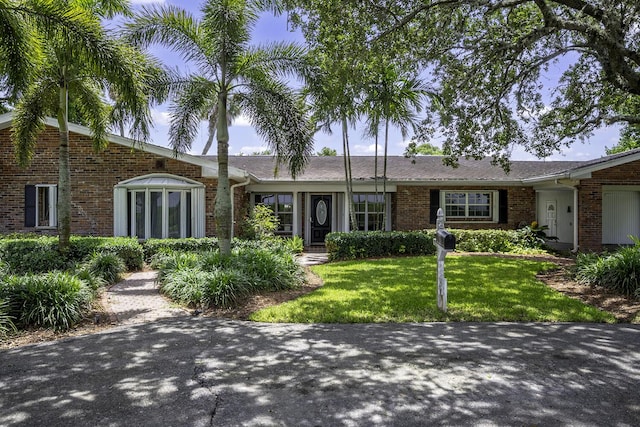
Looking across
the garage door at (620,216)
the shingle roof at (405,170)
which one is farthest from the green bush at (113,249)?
the garage door at (620,216)

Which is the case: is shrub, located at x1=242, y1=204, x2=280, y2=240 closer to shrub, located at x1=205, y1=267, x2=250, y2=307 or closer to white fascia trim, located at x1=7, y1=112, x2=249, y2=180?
white fascia trim, located at x1=7, y1=112, x2=249, y2=180

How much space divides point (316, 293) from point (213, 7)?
6190 mm

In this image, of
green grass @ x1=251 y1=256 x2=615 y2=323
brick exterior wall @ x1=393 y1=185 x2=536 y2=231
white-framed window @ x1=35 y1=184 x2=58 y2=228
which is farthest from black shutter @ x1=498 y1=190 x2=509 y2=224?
white-framed window @ x1=35 y1=184 x2=58 y2=228

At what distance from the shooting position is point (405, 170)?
60.5ft

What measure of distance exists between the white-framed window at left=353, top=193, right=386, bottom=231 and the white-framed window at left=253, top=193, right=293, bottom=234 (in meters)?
2.68

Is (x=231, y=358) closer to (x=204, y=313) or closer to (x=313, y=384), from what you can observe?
(x=313, y=384)

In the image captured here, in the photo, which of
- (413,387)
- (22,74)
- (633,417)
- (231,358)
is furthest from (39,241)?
(633,417)

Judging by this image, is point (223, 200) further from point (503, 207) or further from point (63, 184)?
point (503, 207)

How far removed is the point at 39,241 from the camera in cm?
1157

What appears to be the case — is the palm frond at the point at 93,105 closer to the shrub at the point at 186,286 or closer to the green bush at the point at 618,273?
the shrub at the point at 186,286

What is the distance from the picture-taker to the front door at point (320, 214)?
727 inches

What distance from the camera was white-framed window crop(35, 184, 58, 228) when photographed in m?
14.1

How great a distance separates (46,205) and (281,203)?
8.14 m

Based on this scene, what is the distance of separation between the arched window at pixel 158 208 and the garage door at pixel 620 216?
14.4 meters
